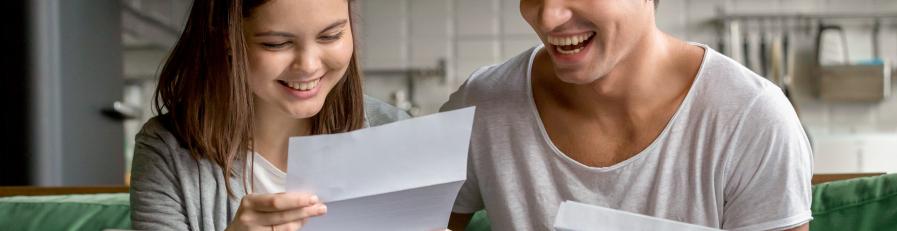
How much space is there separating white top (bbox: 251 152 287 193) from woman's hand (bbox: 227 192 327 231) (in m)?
0.28

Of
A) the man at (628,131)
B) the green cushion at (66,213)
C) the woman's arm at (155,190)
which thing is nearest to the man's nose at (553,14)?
the man at (628,131)

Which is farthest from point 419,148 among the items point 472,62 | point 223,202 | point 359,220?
point 472,62

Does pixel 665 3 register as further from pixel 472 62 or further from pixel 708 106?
pixel 708 106

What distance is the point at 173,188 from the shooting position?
56.4 inches

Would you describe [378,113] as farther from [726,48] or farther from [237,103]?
[726,48]

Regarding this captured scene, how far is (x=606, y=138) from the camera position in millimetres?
1497

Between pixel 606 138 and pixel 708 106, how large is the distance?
0.50ft

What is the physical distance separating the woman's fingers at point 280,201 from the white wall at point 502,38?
3189mm

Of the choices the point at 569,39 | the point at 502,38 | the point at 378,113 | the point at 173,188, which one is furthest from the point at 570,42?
the point at 502,38

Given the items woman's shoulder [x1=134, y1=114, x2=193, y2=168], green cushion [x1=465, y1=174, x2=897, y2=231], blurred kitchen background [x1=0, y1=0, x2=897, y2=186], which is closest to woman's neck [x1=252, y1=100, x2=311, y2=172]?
woman's shoulder [x1=134, y1=114, x2=193, y2=168]

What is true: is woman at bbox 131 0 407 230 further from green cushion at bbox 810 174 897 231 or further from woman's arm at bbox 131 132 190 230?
green cushion at bbox 810 174 897 231

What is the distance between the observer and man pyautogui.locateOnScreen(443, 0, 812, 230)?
4.42ft

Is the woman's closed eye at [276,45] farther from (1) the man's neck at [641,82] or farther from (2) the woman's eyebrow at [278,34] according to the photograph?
(1) the man's neck at [641,82]

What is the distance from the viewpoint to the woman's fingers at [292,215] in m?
1.14
